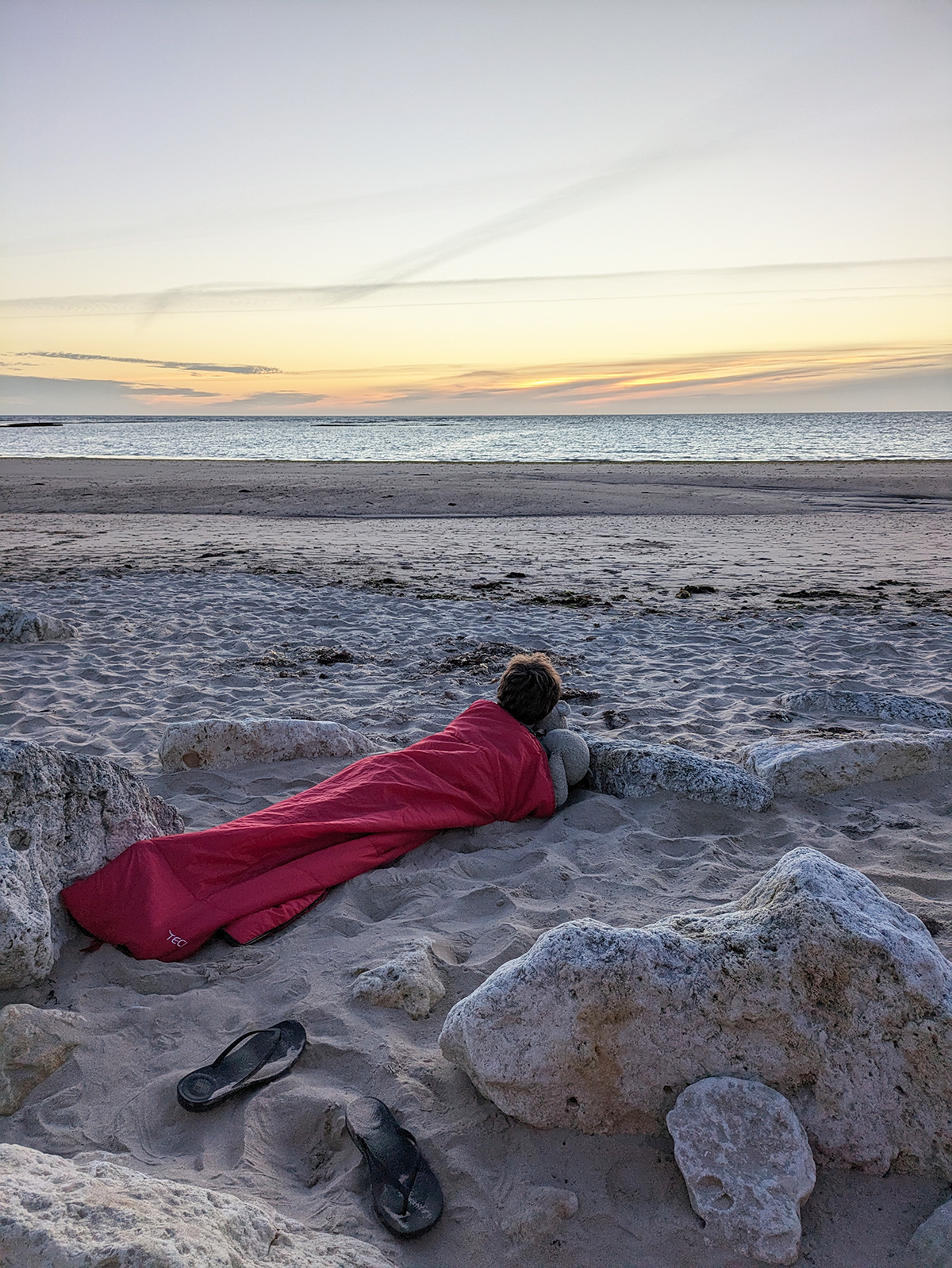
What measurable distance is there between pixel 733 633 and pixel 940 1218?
5.86m

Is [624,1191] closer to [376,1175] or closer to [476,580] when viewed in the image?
[376,1175]

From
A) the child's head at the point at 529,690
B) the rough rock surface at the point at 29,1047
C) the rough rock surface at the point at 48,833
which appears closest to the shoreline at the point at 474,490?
the child's head at the point at 529,690

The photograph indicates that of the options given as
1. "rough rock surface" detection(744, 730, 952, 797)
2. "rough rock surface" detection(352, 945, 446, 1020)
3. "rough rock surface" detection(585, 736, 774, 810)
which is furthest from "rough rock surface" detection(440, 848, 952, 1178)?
"rough rock surface" detection(744, 730, 952, 797)

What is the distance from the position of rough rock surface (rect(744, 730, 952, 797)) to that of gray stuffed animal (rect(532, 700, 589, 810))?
0.99 meters

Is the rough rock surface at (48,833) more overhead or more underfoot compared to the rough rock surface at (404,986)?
more overhead

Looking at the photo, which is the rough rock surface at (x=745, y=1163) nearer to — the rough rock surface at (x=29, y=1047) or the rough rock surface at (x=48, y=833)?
the rough rock surface at (x=29, y=1047)

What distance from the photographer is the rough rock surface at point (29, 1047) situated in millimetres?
2385

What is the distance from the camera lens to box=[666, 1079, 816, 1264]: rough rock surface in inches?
75.3

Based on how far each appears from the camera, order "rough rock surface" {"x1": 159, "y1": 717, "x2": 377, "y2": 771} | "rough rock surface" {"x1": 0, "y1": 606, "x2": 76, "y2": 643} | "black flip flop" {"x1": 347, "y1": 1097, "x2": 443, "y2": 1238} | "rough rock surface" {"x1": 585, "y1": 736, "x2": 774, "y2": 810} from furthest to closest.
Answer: "rough rock surface" {"x1": 0, "y1": 606, "x2": 76, "y2": 643} < "rough rock surface" {"x1": 159, "y1": 717, "x2": 377, "y2": 771} < "rough rock surface" {"x1": 585, "y1": 736, "x2": 774, "y2": 810} < "black flip flop" {"x1": 347, "y1": 1097, "x2": 443, "y2": 1238}

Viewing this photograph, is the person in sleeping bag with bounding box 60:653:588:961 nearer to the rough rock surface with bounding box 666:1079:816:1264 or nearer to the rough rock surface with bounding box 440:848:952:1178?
the rough rock surface with bounding box 440:848:952:1178

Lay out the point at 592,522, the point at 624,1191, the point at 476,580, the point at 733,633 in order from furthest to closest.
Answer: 1. the point at 592,522
2. the point at 476,580
3. the point at 733,633
4. the point at 624,1191

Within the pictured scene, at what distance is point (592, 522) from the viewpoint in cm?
1515

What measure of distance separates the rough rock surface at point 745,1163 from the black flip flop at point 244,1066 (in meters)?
1.22

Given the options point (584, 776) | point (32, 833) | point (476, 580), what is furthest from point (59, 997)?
point (476, 580)
